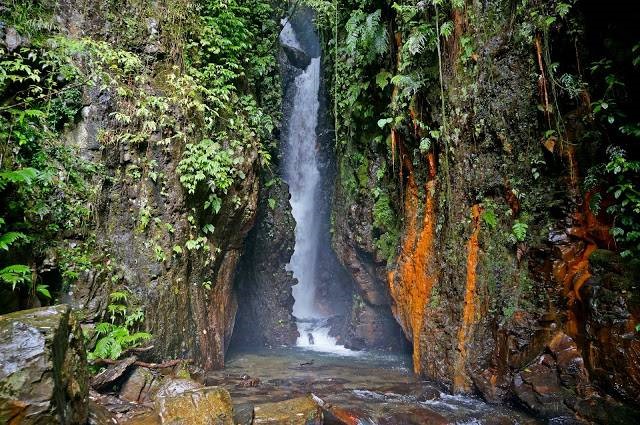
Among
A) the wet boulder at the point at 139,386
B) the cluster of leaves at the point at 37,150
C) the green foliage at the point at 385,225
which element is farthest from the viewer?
the green foliage at the point at 385,225

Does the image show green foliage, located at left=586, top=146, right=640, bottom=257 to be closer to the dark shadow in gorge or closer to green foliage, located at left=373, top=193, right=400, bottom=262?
green foliage, located at left=373, top=193, right=400, bottom=262

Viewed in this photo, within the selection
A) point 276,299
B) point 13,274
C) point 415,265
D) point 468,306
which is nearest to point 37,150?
point 13,274

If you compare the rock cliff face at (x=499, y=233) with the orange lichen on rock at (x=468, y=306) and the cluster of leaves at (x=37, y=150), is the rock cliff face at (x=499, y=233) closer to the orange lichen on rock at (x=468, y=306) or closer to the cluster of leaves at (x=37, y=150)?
the orange lichen on rock at (x=468, y=306)

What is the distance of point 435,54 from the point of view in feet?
28.9

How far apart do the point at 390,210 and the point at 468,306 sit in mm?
4232

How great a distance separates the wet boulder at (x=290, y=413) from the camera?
5.88 metres

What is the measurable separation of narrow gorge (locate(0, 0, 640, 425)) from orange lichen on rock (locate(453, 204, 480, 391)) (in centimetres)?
4

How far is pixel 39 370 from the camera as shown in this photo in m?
3.39

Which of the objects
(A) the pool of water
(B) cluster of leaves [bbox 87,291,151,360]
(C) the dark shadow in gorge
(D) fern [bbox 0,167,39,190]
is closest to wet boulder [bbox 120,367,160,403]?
(B) cluster of leaves [bbox 87,291,151,360]

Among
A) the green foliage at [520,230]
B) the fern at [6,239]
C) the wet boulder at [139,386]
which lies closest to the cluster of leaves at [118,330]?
the wet boulder at [139,386]

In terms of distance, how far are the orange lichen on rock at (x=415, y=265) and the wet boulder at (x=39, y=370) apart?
22.7 ft

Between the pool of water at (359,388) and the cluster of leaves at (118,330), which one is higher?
the cluster of leaves at (118,330)

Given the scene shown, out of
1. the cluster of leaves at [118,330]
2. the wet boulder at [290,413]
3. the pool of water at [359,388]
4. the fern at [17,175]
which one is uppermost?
the fern at [17,175]

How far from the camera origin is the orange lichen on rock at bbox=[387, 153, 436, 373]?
29.7ft
